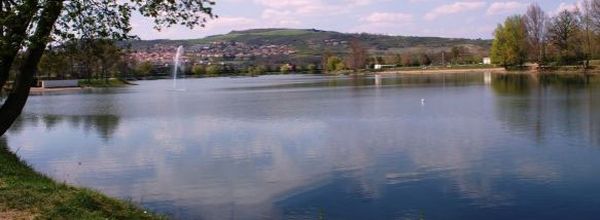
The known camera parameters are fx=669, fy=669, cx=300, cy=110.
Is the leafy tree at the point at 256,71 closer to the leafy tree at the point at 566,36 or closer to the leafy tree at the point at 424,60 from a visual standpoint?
the leafy tree at the point at 424,60

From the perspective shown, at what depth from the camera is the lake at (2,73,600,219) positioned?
14.4 m

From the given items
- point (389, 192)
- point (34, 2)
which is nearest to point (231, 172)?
point (389, 192)

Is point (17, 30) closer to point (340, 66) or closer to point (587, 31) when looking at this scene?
point (587, 31)

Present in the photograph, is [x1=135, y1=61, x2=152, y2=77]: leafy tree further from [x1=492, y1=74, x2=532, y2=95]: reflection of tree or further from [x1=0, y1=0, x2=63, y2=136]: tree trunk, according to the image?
[x1=0, y1=0, x2=63, y2=136]: tree trunk

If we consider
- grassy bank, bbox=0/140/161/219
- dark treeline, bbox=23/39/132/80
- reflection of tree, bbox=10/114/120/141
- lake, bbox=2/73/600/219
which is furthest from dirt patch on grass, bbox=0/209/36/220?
reflection of tree, bbox=10/114/120/141

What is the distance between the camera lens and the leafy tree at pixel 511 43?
10625 centimetres

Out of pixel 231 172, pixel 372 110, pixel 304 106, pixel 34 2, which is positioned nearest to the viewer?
pixel 34 2

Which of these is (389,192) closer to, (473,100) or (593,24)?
(473,100)

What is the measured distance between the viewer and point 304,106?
146ft

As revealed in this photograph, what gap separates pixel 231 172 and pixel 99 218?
8.66 metres

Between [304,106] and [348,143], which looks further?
[304,106]

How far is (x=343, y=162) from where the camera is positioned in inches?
790

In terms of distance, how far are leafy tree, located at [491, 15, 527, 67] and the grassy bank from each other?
10111 cm

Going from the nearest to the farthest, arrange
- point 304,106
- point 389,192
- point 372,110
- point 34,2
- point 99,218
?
point 34,2, point 99,218, point 389,192, point 372,110, point 304,106
